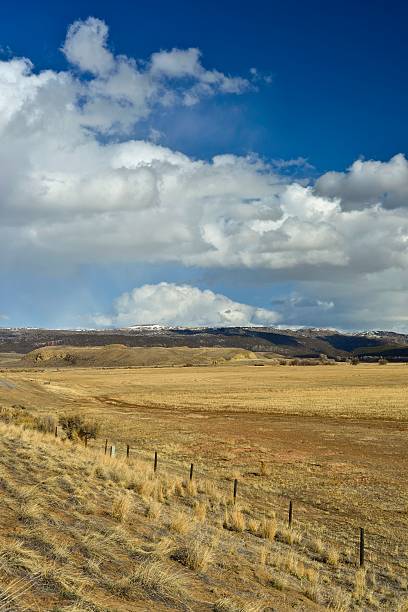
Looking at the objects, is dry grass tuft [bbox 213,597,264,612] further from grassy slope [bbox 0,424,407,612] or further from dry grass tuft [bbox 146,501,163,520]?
dry grass tuft [bbox 146,501,163,520]

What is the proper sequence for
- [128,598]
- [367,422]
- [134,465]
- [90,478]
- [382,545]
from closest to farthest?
[128,598], [382,545], [90,478], [134,465], [367,422]

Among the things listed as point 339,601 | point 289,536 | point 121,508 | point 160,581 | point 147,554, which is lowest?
point 289,536

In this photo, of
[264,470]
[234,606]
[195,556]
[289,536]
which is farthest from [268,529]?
[264,470]

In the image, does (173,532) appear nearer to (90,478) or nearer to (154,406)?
(90,478)

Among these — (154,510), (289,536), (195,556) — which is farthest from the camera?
(289,536)

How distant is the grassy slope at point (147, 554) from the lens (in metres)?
9.22

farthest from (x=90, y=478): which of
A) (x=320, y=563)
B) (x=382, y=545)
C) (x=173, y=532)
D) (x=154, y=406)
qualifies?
(x=154, y=406)

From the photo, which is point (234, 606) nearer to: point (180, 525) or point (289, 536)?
point (180, 525)

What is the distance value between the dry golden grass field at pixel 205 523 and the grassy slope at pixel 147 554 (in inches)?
1.6

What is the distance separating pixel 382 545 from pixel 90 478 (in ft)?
34.2

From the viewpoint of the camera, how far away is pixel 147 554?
466 inches

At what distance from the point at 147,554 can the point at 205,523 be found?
590cm

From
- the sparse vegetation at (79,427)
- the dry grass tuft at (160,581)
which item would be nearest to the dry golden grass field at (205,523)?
the dry grass tuft at (160,581)

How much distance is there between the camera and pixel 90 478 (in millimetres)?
19797
